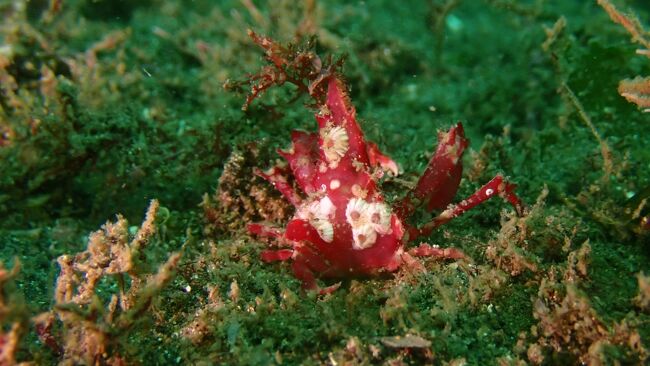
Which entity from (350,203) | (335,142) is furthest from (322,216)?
(335,142)

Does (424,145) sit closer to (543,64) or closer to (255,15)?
(543,64)

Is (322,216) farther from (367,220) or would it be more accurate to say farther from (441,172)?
(441,172)

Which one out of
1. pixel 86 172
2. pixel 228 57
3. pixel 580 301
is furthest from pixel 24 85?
pixel 580 301

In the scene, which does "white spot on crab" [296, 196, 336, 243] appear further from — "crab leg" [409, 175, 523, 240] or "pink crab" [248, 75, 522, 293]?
"crab leg" [409, 175, 523, 240]

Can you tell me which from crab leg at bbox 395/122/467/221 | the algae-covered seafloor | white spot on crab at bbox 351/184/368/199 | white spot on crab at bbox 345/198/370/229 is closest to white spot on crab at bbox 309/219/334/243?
white spot on crab at bbox 345/198/370/229

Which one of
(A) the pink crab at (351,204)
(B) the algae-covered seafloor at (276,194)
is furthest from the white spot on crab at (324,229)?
(B) the algae-covered seafloor at (276,194)

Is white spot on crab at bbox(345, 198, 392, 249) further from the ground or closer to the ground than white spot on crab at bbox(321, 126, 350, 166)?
closer to the ground

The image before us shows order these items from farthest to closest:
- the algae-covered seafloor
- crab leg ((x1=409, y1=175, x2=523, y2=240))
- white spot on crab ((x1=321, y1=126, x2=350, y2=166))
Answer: crab leg ((x1=409, y1=175, x2=523, y2=240))
white spot on crab ((x1=321, y1=126, x2=350, y2=166))
the algae-covered seafloor

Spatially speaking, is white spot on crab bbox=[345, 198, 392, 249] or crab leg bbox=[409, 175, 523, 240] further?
crab leg bbox=[409, 175, 523, 240]
